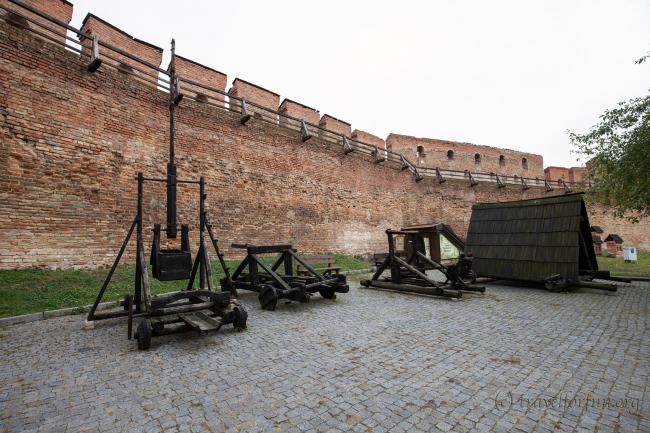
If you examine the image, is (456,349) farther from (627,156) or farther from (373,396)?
(627,156)

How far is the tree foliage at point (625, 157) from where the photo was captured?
9.43 meters

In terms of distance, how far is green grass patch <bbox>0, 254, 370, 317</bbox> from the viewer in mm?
5652

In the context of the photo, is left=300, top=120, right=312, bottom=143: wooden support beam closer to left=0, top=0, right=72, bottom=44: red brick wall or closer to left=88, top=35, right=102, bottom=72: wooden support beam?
left=88, top=35, right=102, bottom=72: wooden support beam

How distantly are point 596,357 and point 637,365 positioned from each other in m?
0.33

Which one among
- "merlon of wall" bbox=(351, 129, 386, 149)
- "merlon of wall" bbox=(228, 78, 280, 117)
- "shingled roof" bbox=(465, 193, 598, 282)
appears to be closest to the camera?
"shingled roof" bbox=(465, 193, 598, 282)

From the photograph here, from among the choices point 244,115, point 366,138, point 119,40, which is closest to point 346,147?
point 244,115

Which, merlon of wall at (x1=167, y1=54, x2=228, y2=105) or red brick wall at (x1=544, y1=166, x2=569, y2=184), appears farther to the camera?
red brick wall at (x1=544, y1=166, x2=569, y2=184)

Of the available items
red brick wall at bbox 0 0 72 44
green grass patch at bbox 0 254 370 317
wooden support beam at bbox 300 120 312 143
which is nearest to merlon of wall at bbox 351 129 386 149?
wooden support beam at bbox 300 120 312 143

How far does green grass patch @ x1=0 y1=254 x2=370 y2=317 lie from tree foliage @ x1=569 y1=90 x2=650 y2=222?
43.3 ft

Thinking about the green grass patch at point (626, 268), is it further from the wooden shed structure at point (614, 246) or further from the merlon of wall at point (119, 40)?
the merlon of wall at point (119, 40)

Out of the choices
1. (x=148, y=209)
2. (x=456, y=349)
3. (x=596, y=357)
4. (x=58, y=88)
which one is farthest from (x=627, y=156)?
(x=58, y=88)

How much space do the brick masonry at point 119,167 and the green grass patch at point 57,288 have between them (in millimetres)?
615

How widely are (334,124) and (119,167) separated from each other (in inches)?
497

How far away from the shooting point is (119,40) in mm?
11344
